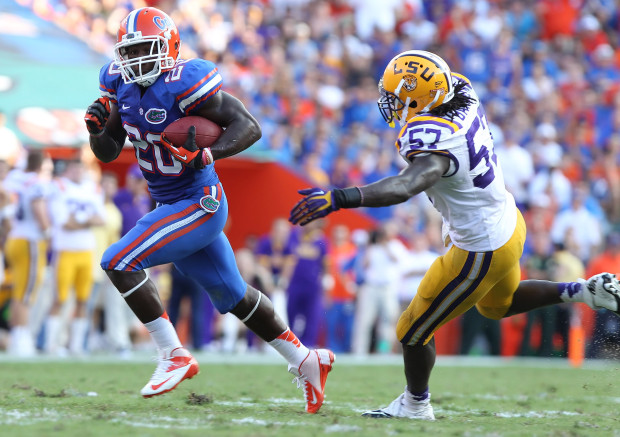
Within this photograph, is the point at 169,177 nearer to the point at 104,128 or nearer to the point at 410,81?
the point at 104,128

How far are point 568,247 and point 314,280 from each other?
3.02 m

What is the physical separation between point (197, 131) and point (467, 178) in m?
1.25

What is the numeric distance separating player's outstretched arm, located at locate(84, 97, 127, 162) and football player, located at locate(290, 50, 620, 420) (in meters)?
1.33

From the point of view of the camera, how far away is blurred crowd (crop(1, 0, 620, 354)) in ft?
A: 37.4

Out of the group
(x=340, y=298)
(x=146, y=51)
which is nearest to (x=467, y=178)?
(x=146, y=51)

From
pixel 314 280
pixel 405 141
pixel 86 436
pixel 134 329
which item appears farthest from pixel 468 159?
pixel 134 329

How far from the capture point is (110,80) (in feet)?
15.2

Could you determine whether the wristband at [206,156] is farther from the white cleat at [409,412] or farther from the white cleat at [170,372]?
the white cleat at [409,412]

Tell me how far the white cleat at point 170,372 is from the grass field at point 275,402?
0.34 ft

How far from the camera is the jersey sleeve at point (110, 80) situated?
4.61 metres

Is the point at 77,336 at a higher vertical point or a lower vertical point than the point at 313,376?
higher

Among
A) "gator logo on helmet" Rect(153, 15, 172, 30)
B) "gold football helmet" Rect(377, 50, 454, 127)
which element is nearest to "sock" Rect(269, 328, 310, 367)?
"gold football helmet" Rect(377, 50, 454, 127)

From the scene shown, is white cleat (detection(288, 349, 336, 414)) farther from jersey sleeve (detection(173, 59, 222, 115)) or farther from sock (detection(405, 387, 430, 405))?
jersey sleeve (detection(173, 59, 222, 115))

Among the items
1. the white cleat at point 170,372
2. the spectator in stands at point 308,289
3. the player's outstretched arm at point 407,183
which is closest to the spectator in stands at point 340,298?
the spectator in stands at point 308,289
